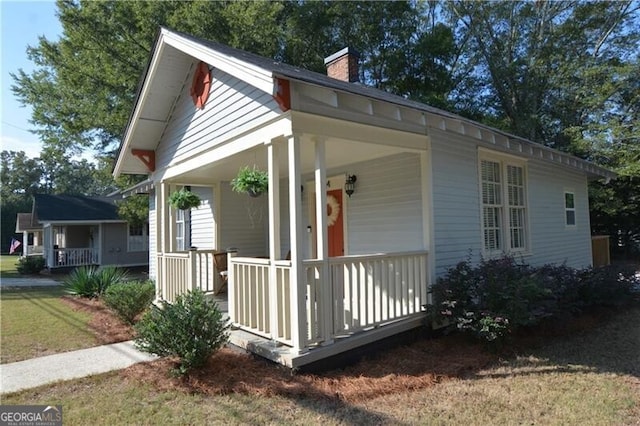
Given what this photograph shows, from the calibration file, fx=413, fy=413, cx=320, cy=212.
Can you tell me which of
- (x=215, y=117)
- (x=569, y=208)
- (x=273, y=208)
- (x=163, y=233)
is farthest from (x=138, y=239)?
(x=569, y=208)

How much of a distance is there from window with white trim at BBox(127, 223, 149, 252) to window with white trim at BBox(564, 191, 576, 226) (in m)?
19.7

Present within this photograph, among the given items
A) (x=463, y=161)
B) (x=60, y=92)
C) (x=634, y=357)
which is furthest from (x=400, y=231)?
(x=60, y=92)

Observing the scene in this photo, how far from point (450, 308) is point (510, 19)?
808 inches

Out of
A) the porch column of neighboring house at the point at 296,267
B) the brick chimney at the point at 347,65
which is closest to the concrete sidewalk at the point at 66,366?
the porch column of neighboring house at the point at 296,267

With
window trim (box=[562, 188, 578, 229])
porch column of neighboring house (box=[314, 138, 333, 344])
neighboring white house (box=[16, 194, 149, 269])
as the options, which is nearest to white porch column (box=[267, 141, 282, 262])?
porch column of neighboring house (box=[314, 138, 333, 344])

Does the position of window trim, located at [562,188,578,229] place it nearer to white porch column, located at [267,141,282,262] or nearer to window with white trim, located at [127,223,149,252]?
white porch column, located at [267,141,282,262]

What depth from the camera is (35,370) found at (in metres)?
4.98

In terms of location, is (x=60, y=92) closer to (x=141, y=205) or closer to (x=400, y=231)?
(x=141, y=205)

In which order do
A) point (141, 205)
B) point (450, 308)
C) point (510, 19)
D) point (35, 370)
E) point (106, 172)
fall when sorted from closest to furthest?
point (35, 370) → point (450, 308) → point (141, 205) → point (106, 172) → point (510, 19)

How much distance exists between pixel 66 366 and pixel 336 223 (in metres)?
5.06

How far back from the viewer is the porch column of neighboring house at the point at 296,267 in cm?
445

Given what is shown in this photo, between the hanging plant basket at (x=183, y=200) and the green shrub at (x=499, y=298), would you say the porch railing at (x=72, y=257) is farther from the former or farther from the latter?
the green shrub at (x=499, y=298)

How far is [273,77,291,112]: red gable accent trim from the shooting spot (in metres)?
4.39

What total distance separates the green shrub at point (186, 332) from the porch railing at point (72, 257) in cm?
1926
